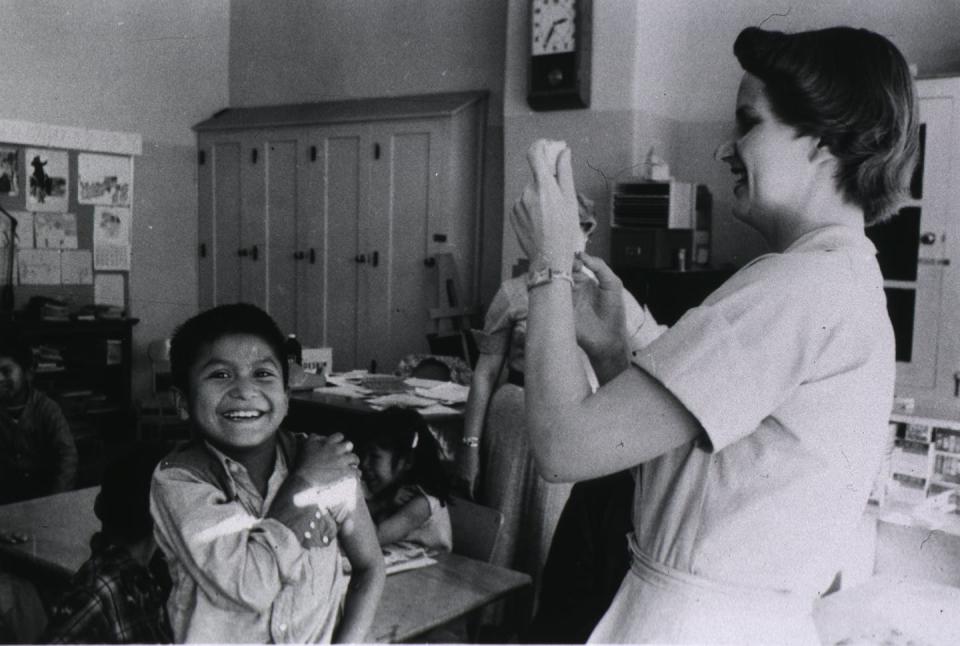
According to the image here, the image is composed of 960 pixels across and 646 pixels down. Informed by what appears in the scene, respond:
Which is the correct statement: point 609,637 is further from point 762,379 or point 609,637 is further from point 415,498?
point 415,498

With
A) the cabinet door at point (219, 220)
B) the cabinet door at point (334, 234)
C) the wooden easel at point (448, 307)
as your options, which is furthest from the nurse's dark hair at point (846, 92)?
the cabinet door at point (219, 220)

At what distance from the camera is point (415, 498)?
257cm

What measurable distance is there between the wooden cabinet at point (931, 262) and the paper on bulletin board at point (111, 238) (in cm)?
566

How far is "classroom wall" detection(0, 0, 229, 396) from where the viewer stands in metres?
6.78

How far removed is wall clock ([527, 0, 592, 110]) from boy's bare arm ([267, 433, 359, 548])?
428 cm

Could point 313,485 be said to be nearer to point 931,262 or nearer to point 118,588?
point 118,588

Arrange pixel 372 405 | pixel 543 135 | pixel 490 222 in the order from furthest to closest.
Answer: pixel 490 222
pixel 543 135
pixel 372 405

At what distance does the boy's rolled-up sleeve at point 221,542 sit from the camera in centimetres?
132

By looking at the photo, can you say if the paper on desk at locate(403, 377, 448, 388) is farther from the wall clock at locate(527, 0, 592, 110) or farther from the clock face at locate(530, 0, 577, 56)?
the clock face at locate(530, 0, 577, 56)

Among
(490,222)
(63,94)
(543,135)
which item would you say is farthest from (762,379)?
(63,94)

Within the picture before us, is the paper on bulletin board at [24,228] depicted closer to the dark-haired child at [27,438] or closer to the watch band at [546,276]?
the dark-haired child at [27,438]

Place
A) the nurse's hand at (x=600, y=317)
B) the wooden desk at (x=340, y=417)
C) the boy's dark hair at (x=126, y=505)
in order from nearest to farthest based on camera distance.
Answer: the nurse's hand at (x=600, y=317) < the boy's dark hair at (x=126, y=505) < the wooden desk at (x=340, y=417)

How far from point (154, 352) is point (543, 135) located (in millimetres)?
3145

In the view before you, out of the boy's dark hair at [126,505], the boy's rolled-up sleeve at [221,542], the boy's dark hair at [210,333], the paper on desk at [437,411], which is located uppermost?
the boy's dark hair at [210,333]
